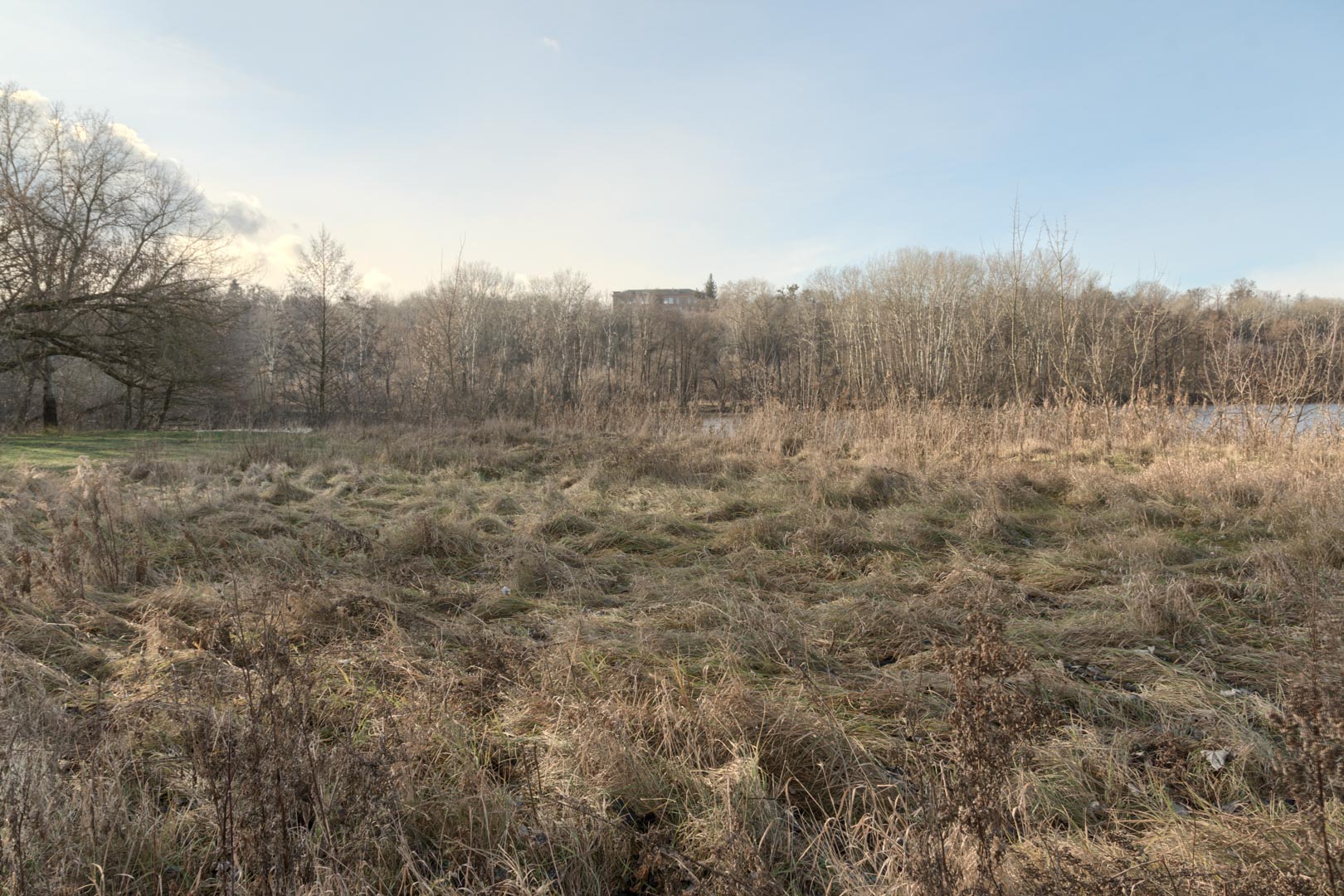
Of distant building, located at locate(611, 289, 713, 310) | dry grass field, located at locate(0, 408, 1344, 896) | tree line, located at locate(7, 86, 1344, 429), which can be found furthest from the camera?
distant building, located at locate(611, 289, 713, 310)

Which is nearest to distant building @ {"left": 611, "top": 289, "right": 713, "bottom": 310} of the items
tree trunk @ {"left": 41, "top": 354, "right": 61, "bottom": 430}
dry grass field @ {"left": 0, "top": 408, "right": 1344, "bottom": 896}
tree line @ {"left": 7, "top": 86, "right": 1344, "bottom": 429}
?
tree line @ {"left": 7, "top": 86, "right": 1344, "bottom": 429}

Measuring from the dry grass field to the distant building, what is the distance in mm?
39900

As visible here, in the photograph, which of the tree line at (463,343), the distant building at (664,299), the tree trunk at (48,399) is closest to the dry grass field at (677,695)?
the tree line at (463,343)

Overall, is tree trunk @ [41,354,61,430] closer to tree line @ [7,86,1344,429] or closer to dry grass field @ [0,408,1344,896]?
tree line @ [7,86,1344,429]

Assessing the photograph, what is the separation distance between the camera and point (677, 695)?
286 cm

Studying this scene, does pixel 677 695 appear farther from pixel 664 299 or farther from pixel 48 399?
pixel 664 299

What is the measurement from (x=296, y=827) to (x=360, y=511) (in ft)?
18.9

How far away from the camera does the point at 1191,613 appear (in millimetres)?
3771

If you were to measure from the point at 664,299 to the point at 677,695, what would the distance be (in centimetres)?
6859

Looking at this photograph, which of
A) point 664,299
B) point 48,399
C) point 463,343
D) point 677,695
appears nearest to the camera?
point 677,695

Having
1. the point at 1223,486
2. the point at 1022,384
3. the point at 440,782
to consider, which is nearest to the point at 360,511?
the point at 440,782

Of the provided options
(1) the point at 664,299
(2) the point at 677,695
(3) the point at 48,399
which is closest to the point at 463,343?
(3) the point at 48,399

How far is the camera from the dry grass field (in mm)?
1771

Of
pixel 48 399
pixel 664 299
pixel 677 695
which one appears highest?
pixel 664 299
